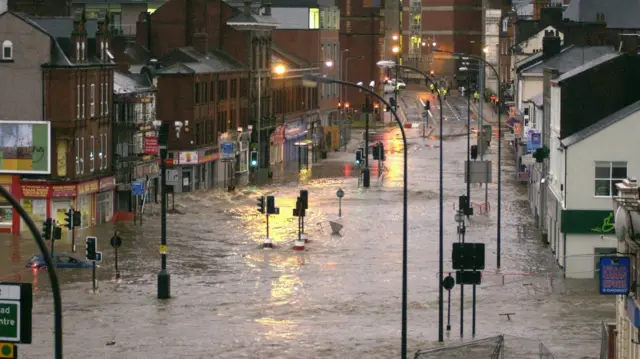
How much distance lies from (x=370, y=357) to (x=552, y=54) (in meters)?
57.2

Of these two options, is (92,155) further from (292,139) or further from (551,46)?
(292,139)

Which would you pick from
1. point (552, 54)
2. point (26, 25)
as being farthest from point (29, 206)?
point (552, 54)

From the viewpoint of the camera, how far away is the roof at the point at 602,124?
6419cm

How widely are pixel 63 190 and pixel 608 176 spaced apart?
29.3m

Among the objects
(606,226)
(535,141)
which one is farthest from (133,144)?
(606,226)

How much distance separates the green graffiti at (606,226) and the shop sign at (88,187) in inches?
Result: 1129

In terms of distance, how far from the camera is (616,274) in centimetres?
3831

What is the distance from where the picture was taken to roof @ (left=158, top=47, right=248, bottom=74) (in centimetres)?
10612

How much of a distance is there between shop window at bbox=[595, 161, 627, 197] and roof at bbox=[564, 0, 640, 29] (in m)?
65.2

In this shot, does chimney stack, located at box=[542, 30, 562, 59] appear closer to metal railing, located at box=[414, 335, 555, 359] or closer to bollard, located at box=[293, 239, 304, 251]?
bollard, located at box=[293, 239, 304, 251]

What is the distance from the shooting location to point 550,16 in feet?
447

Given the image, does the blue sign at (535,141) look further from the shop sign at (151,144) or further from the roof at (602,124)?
the shop sign at (151,144)

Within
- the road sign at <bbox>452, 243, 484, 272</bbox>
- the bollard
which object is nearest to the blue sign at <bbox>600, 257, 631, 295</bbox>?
the road sign at <bbox>452, 243, 484, 272</bbox>

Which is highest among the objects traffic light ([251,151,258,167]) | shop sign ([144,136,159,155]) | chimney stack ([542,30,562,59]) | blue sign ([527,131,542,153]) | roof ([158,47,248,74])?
chimney stack ([542,30,562,59])
